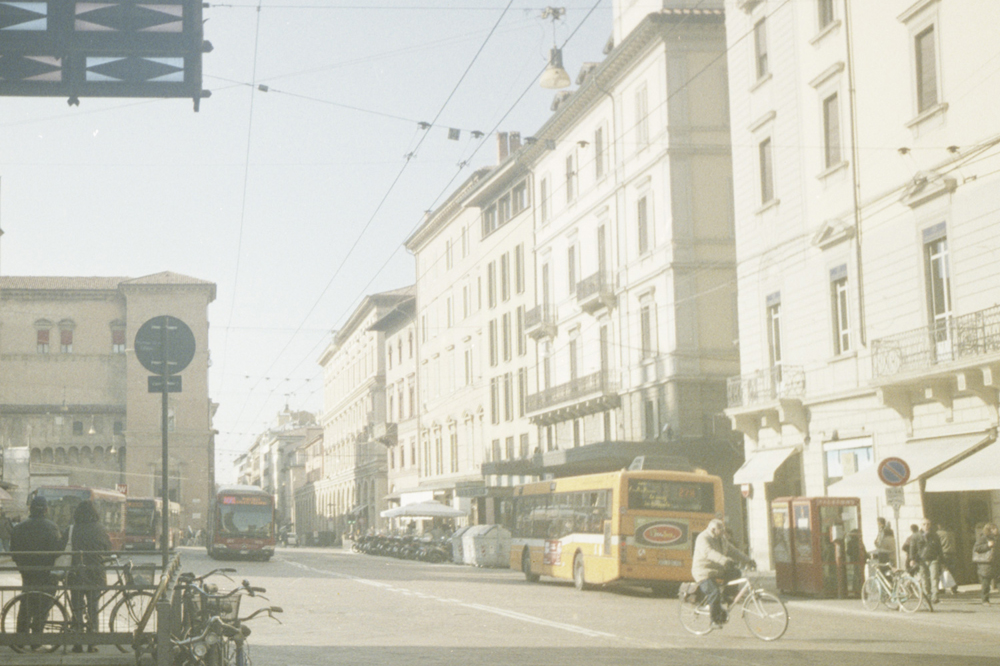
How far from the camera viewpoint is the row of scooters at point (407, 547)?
52094 millimetres

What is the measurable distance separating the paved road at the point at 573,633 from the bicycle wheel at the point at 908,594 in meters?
0.36

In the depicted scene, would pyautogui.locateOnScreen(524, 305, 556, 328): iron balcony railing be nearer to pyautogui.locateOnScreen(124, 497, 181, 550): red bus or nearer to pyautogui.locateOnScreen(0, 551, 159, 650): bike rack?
pyautogui.locateOnScreen(124, 497, 181, 550): red bus

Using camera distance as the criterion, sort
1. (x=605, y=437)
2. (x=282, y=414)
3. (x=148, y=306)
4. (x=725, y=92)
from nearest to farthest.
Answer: (x=725, y=92)
(x=605, y=437)
(x=148, y=306)
(x=282, y=414)

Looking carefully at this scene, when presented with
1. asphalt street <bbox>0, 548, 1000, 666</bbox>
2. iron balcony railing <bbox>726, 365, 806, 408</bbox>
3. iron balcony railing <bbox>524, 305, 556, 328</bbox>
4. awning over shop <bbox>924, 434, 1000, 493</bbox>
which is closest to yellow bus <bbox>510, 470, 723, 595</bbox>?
asphalt street <bbox>0, 548, 1000, 666</bbox>

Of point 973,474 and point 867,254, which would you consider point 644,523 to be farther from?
point 867,254

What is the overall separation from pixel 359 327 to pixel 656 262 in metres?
55.4

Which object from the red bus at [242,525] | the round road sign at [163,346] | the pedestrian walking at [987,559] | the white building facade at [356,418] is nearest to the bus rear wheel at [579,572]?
the pedestrian walking at [987,559]

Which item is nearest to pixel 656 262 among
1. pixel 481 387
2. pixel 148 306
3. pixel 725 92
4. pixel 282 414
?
pixel 725 92

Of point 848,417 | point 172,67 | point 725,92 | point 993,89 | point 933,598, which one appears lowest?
point 933,598

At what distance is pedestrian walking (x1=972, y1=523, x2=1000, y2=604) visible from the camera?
2202 centimetres

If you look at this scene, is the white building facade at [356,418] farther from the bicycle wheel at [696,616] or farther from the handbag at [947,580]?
the bicycle wheel at [696,616]

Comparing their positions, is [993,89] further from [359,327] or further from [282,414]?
[282,414]

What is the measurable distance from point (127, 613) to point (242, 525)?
41219mm

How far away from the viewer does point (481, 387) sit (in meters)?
63.3
